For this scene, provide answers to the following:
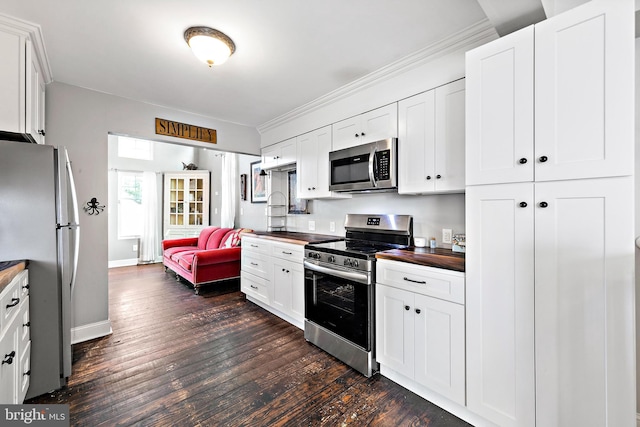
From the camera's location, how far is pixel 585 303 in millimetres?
1228

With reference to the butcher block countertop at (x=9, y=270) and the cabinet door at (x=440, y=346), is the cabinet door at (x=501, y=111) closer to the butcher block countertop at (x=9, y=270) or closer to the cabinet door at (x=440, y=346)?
the cabinet door at (x=440, y=346)

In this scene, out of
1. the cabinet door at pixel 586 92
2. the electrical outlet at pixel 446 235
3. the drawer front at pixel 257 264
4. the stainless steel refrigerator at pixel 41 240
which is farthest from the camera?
the drawer front at pixel 257 264

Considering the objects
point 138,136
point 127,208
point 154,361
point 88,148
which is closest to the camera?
point 154,361

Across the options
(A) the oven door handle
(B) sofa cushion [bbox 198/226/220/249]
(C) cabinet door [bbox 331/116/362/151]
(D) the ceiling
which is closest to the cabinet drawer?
(A) the oven door handle

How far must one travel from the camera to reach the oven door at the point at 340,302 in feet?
6.80

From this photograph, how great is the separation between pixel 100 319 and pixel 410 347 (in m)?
3.01

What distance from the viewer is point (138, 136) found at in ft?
10.2

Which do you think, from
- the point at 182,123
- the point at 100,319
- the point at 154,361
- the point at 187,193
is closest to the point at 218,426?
the point at 154,361

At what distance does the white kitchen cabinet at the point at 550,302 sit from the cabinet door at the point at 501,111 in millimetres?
109

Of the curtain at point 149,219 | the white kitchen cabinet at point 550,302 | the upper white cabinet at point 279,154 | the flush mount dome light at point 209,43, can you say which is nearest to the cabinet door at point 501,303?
the white kitchen cabinet at point 550,302

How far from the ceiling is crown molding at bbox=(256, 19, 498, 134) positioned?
49 mm

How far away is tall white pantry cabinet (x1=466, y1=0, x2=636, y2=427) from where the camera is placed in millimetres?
1157

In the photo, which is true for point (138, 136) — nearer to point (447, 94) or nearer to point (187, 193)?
point (447, 94)

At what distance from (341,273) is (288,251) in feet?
2.93
